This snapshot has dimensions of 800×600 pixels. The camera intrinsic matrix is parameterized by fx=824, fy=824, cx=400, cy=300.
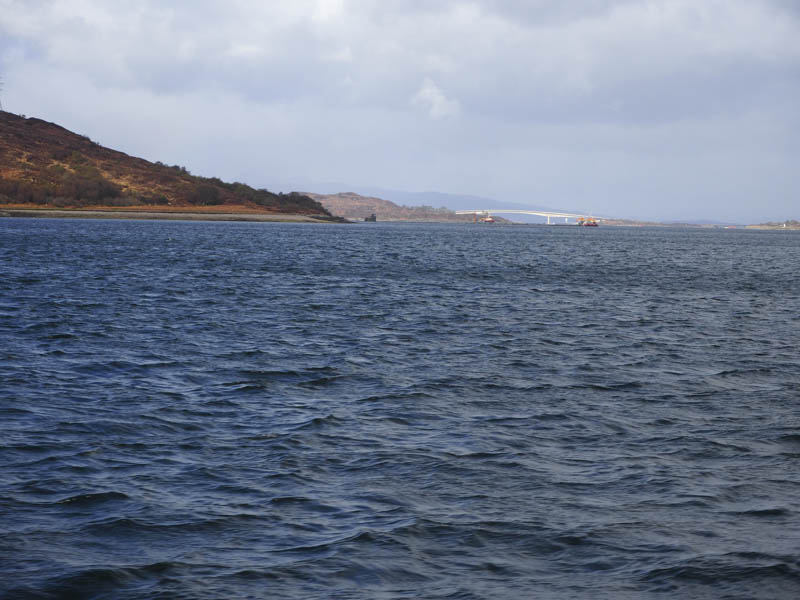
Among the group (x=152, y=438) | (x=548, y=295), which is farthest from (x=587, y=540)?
(x=548, y=295)

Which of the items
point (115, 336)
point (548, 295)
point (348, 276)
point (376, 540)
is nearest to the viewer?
point (376, 540)

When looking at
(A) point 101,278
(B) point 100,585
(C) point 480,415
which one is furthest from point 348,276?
(B) point 100,585

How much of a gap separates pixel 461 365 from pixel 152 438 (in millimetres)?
9463

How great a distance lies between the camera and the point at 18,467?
12266 mm

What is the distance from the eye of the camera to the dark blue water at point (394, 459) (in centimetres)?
912

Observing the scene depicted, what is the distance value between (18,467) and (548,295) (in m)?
32.5

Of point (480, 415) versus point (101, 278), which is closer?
point (480, 415)

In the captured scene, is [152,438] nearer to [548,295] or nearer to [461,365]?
[461,365]

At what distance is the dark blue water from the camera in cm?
912

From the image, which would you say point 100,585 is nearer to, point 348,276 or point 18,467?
point 18,467

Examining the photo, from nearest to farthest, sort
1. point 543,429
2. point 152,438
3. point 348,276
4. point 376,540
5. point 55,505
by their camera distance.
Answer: point 376,540 → point 55,505 → point 152,438 → point 543,429 → point 348,276

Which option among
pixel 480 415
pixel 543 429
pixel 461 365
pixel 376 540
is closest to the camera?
pixel 376 540

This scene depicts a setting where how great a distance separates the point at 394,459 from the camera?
12961 mm

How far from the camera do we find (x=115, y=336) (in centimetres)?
2505
